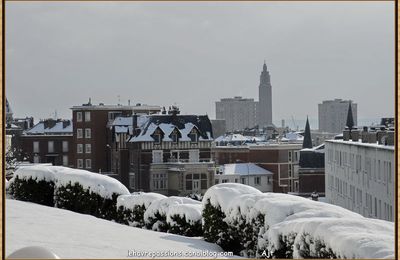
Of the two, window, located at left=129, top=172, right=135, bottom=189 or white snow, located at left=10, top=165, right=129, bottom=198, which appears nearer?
white snow, located at left=10, top=165, right=129, bottom=198

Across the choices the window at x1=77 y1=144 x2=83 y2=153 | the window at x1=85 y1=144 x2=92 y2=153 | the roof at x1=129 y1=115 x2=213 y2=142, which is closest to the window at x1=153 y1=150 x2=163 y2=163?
the roof at x1=129 y1=115 x2=213 y2=142

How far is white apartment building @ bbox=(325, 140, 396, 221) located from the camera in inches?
1144

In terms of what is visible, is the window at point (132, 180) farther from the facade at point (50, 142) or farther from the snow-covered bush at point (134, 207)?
the snow-covered bush at point (134, 207)

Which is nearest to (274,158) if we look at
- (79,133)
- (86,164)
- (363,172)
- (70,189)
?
(86,164)

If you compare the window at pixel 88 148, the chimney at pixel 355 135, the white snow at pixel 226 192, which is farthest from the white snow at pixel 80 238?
the window at pixel 88 148

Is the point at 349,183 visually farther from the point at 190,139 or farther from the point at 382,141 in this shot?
the point at 190,139

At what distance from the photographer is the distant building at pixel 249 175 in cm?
5775

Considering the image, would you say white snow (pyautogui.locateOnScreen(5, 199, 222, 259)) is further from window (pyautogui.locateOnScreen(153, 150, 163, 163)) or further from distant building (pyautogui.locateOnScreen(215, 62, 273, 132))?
distant building (pyautogui.locateOnScreen(215, 62, 273, 132))

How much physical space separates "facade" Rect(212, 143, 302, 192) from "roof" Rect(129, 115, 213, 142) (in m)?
8.44

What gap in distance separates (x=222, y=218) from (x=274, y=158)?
163 ft

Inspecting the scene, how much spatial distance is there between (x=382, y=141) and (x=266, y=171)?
94.0 ft

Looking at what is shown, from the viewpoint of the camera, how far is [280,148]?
5928 cm

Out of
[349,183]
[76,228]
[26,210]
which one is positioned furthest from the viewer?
[349,183]

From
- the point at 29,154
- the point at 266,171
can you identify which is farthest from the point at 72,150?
the point at 266,171
